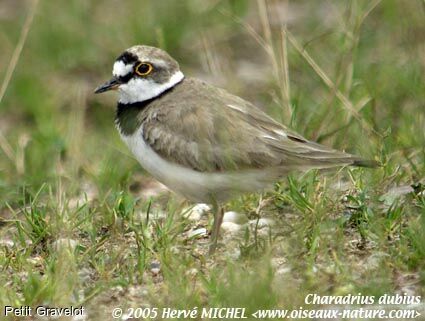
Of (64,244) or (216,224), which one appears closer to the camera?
(64,244)


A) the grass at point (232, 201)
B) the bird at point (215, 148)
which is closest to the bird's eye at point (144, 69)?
the bird at point (215, 148)

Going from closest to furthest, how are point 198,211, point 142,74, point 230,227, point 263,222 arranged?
point 263,222, point 230,227, point 142,74, point 198,211

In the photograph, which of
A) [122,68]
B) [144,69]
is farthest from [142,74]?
[122,68]

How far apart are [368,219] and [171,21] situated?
5106 millimetres

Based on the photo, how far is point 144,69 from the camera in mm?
6730

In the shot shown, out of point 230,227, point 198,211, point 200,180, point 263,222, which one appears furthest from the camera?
→ point 198,211

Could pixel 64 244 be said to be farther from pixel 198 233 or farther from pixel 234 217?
pixel 234 217

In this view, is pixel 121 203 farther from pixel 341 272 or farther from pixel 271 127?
pixel 341 272

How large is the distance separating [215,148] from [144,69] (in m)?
1.01

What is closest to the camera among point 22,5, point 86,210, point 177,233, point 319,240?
point 319,240

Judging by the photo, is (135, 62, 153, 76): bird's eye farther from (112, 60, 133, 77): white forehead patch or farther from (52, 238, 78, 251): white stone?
(52, 238, 78, 251): white stone

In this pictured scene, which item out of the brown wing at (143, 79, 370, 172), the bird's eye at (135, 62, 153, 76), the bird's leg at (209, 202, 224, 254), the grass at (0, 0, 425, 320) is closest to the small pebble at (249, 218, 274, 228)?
the grass at (0, 0, 425, 320)

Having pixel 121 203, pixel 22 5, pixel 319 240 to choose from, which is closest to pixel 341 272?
pixel 319 240

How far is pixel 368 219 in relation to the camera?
595cm
